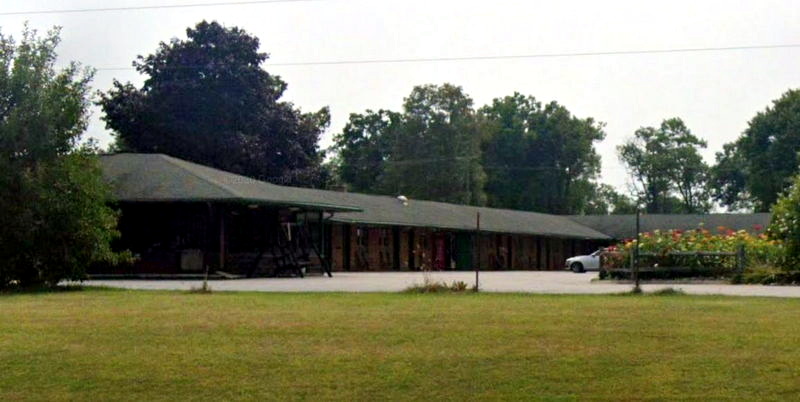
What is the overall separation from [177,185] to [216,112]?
80.6 feet

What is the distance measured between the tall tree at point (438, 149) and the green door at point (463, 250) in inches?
1019

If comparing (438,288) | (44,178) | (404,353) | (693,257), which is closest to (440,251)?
(693,257)

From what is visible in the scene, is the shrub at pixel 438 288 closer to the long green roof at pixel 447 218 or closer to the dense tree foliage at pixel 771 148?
the long green roof at pixel 447 218

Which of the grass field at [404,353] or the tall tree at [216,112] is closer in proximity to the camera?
the grass field at [404,353]

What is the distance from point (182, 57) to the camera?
66812 millimetres

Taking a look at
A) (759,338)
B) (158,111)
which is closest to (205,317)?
(759,338)

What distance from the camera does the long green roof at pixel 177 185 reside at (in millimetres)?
39344

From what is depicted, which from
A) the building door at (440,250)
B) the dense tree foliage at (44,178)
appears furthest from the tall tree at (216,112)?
the dense tree foliage at (44,178)

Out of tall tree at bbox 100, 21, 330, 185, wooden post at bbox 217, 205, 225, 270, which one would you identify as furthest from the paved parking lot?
tall tree at bbox 100, 21, 330, 185

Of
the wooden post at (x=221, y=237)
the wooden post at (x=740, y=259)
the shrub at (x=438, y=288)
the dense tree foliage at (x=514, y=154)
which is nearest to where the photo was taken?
the shrub at (x=438, y=288)

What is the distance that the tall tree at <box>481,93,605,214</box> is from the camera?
103 m

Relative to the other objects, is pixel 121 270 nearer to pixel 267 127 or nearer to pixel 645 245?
pixel 645 245

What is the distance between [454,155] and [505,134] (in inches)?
562

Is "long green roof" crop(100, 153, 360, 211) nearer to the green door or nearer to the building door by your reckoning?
the building door
